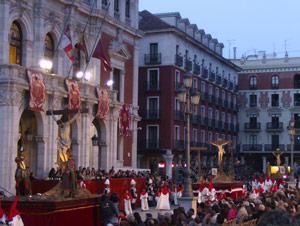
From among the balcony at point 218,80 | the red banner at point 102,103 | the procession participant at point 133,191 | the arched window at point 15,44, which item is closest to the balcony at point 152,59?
the balcony at point 218,80

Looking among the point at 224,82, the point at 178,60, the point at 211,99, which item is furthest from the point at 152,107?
the point at 224,82

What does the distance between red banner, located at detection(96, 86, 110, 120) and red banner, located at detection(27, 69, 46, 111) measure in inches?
234

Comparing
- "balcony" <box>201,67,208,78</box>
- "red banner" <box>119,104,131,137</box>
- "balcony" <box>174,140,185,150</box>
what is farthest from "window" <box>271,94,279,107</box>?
Answer: "red banner" <box>119,104,131,137</box>

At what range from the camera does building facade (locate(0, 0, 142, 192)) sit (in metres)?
25.7

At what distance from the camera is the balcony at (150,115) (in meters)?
50.5

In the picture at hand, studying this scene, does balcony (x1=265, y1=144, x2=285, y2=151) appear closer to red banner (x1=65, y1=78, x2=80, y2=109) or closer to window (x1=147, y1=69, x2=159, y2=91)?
window (x1=147, y1=69, x2=159, y2=91)

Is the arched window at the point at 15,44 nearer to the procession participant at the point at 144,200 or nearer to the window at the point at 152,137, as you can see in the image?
the procession participant at the point at 144,200

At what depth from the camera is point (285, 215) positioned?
12.8 feet

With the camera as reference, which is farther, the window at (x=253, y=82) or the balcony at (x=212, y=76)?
the window at (x=253, y=82)

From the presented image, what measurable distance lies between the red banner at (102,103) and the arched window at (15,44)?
6.01 metres

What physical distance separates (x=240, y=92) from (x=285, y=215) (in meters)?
70.1

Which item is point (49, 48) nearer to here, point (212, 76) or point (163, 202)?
point (163, 202)

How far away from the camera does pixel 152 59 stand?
167ft

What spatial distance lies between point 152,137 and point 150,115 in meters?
2.15
